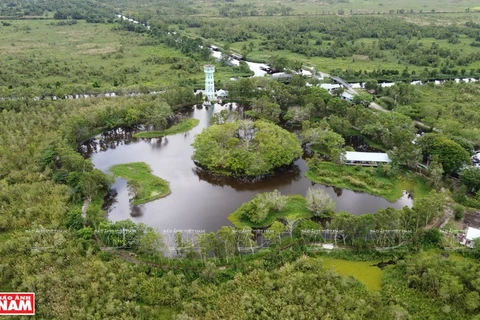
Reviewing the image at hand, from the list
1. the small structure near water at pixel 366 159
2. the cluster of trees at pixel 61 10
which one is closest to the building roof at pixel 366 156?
the small structure near water at pixel 366 159

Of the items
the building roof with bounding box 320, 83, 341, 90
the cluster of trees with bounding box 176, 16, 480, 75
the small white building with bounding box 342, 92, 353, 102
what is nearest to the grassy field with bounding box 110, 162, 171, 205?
the small white building with bounding box 342, 92, 353, 102

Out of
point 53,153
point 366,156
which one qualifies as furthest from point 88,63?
point 366,156

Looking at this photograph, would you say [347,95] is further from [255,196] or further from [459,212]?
[459,212]

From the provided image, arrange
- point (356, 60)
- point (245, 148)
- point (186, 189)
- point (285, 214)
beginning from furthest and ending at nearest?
1. point (356, 60)
2. point (245, 148)
3. point (186, 189)
4. point (285, 214)

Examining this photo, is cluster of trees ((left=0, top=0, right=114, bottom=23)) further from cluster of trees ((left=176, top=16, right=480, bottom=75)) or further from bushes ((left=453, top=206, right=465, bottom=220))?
bushes ((left=453, top=206, right=465, bottom=220))

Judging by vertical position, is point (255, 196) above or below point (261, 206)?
below

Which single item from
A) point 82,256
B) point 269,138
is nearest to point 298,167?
point 269,138
